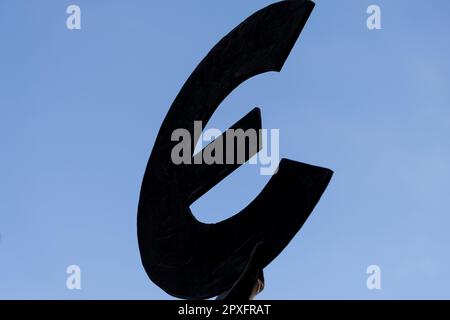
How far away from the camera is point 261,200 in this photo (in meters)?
6.34

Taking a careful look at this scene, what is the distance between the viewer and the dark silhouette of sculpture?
612 centimetres

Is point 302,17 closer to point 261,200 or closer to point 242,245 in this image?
point 261,200

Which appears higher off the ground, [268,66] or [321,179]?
[268,66]

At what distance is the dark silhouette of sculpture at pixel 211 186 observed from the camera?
612 cm

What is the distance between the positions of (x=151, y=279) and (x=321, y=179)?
1.90 meters

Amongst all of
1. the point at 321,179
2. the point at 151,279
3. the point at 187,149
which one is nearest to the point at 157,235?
the point at 151,279

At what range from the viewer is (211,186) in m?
6.82

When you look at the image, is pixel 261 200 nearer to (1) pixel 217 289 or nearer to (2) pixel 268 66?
(1) pixel 217 289

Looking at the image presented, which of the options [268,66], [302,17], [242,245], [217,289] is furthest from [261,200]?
[302,17]
